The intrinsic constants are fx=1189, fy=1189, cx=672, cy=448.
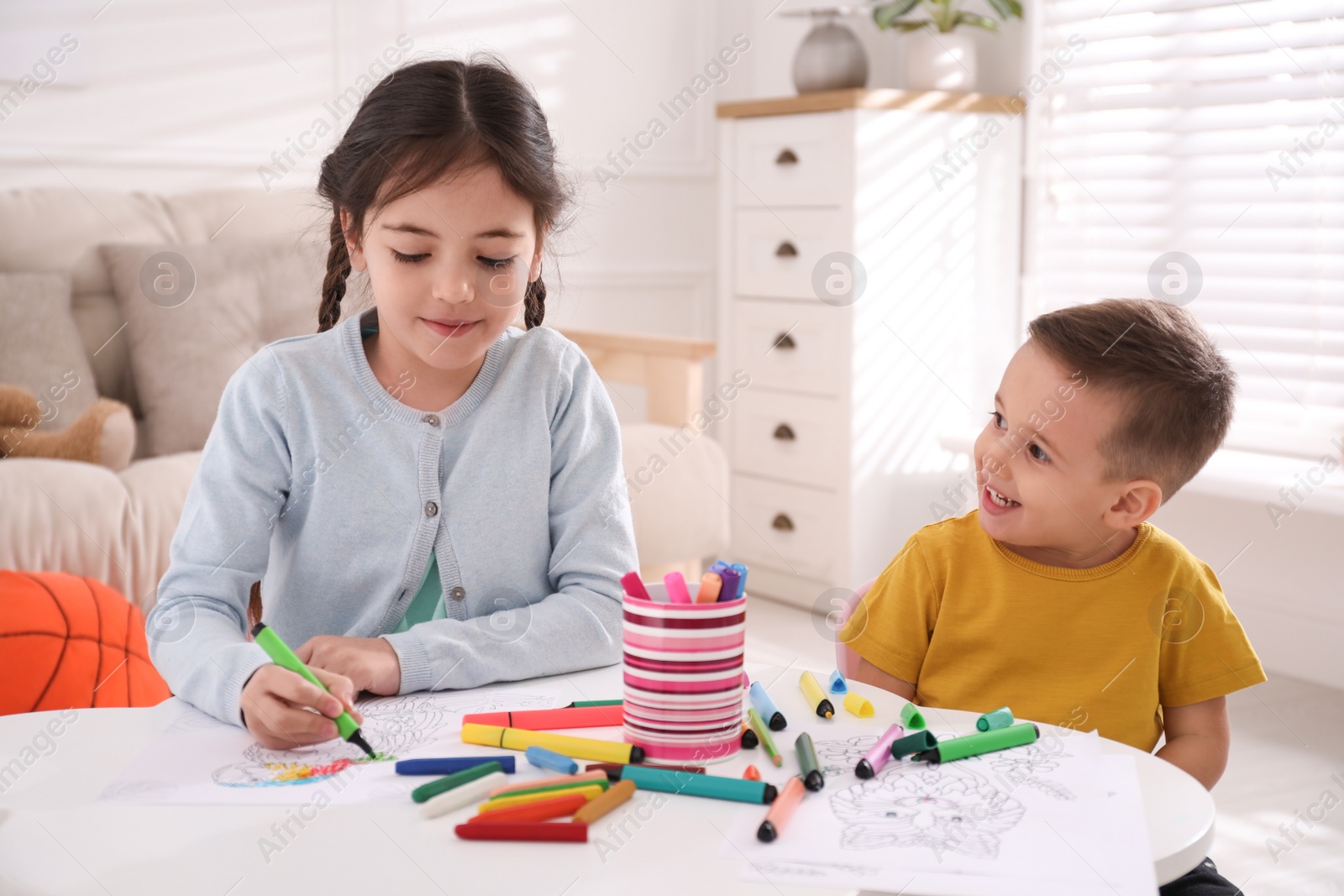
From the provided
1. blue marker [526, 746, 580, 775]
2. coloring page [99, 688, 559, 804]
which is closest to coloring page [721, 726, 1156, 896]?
blue marker [526, 746, 580, 775]

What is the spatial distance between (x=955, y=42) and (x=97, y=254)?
2.10 metres

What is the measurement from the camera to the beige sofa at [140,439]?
6.29 ft

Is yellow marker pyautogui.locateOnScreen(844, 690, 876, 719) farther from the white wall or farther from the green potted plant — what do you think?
the green potted plant

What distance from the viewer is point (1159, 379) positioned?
0.97 m

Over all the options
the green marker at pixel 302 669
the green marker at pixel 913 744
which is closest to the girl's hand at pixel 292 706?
the green marker at pixel 302 669

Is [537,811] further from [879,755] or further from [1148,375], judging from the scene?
[1148,375]

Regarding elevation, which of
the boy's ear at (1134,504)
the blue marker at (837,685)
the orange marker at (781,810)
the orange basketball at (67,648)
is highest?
the boy's ear at (1134,504)

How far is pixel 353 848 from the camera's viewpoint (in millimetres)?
588

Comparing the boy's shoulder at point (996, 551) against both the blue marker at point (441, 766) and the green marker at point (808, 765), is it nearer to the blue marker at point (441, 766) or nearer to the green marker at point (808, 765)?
the green marker at point (808, 765)

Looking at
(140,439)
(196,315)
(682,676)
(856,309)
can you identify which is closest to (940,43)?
(856,309)

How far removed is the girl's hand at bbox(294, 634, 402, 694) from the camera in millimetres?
815

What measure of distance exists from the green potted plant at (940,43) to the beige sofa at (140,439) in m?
1.12

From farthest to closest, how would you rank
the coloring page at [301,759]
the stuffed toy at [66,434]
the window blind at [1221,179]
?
the window blind at [1221,179] → the stuffed toy at [66,434] → the coloring page at [301,759]

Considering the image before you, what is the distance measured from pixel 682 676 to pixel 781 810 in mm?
102
